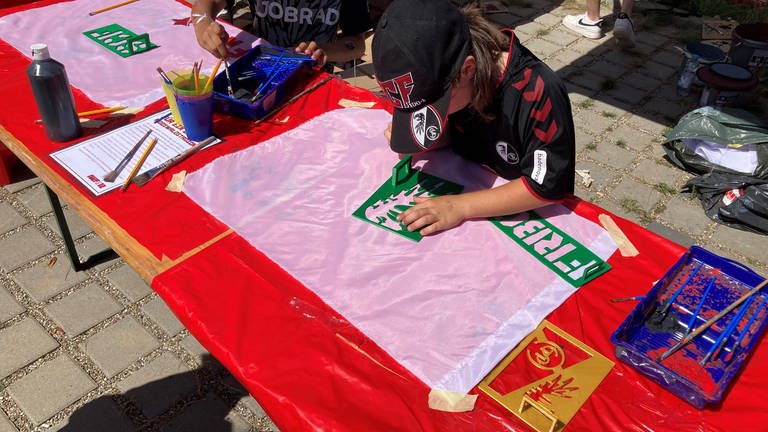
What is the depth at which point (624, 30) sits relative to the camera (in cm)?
432

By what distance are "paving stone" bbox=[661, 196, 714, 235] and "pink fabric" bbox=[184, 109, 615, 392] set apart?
5.42 ft

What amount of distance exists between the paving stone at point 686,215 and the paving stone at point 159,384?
2335 millimetres

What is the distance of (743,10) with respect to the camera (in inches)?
197

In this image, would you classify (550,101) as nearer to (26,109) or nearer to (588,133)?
(26,109)

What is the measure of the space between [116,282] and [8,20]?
119cm

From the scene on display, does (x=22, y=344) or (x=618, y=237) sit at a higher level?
(x=618, y=237)

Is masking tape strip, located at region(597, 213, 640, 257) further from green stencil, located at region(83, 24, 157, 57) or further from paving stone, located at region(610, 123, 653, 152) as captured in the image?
paving stone, located at region(610, 123, 653, 152)

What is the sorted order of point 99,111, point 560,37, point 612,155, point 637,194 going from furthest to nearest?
point 560,37, point 612,155, point 637,194, point 99,111

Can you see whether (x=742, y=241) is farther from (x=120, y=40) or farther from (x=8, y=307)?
(x=8, y=307)

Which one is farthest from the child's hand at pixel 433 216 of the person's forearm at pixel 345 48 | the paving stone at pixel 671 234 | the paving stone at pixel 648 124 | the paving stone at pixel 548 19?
the paving stone at pixel 548 19

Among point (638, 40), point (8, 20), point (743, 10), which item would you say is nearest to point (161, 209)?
point (8, 20)

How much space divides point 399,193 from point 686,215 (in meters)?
2.00

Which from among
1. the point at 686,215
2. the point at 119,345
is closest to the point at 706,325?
the point at 119,345

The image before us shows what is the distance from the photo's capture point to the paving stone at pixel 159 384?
190cm
